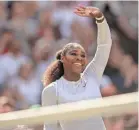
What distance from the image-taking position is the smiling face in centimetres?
279

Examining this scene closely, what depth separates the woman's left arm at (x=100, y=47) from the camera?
9.34ft

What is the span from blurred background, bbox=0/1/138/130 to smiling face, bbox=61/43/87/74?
1.54m

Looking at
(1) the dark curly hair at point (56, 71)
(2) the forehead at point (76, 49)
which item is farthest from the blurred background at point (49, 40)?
(2) the forehead at point (76, 49)

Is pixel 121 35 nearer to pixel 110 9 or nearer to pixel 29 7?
pixel 110 9

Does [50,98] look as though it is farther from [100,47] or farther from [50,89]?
[100,47]

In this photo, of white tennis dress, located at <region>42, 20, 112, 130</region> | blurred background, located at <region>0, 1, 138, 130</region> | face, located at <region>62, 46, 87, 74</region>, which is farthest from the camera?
blurred background, located at <region>0, 1, 138, 130</region>

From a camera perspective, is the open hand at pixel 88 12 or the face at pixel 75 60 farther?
the open hand at pixel 88 12

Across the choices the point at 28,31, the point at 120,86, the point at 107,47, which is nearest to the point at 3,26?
the point at 28,31

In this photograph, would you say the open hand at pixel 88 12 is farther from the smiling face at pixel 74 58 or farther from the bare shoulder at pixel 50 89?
the bare shoulder at pixel 50 89

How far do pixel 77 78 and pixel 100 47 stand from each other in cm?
24

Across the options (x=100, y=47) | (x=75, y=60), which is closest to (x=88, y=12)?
(x=100, y=47)

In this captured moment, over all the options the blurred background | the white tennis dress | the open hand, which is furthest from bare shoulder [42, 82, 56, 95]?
the blurred background

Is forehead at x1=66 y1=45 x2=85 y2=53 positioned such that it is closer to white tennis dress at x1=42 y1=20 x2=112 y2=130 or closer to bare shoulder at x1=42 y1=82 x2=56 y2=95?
white tennis dress at x1=42 y1=20 x2=112 y2=130

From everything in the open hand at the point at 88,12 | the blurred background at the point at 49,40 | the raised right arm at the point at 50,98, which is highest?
the open hand at the point at 88,12
